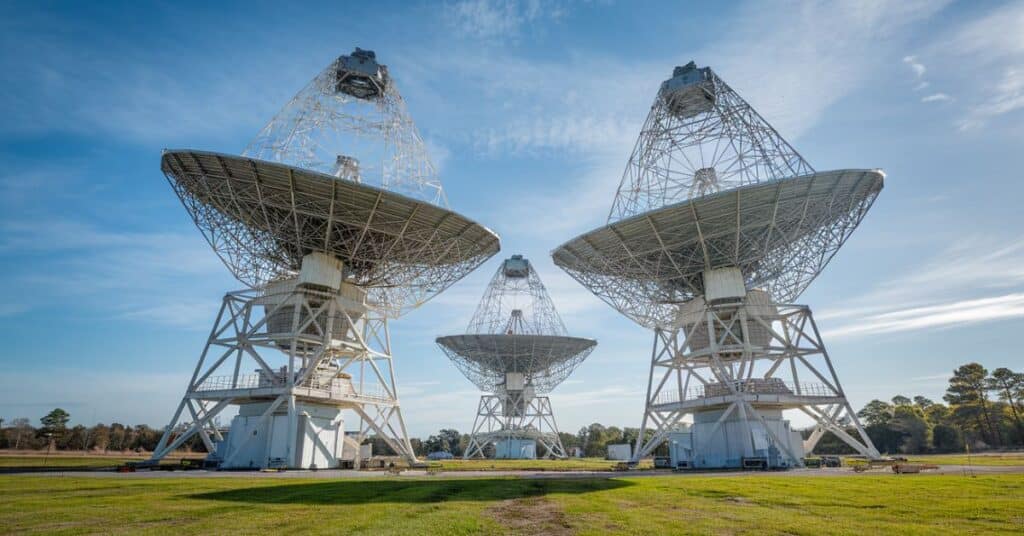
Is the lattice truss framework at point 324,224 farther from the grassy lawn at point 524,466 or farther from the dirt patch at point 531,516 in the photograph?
the dirt patch at point 531,516

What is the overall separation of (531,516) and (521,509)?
1.13m

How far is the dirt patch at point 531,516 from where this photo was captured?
30.6 feet

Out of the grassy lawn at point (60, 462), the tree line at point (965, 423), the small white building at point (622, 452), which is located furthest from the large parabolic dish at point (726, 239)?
the tree line at point (965, 423)

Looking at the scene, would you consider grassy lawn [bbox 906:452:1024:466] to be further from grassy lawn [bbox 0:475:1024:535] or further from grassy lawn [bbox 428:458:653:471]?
grassy lawn [bbox 0:475:1024:535]

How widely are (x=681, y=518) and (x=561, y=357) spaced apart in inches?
2209

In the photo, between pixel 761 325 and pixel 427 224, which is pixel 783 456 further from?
pixel 427 224

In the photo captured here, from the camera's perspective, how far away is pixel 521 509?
470 inches

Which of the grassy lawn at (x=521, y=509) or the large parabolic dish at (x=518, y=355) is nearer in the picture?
the grassy lawn at (x=521, y=509)

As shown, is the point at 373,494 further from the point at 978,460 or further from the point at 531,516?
the point at 978,460

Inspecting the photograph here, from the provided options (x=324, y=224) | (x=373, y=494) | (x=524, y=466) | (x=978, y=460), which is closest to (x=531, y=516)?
(x=373, y=494)

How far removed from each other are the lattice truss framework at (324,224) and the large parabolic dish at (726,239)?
798 centimetres

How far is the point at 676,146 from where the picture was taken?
3809cm

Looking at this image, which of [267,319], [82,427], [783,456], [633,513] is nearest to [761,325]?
[783,456]

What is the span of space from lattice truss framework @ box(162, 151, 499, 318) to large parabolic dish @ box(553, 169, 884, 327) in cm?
798
